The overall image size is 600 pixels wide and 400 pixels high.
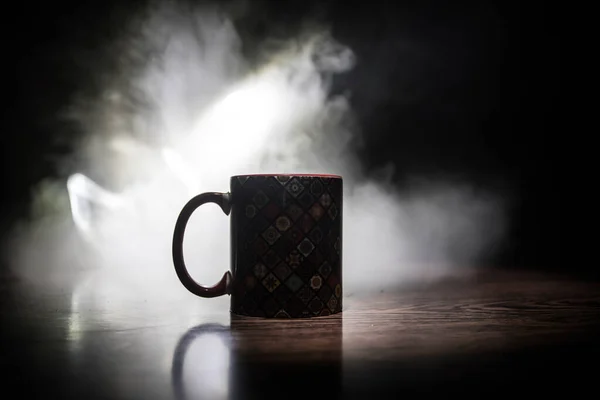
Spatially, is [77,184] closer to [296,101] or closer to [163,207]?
[163,207]

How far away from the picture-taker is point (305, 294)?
69 centimetres

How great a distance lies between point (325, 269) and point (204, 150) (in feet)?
2.91

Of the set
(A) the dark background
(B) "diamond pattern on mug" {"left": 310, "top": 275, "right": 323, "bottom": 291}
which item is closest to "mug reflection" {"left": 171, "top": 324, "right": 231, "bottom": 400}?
(B) "diamond pattern on mug" {"left": 310, "top": 275, "right": 323, "bottom": 291}

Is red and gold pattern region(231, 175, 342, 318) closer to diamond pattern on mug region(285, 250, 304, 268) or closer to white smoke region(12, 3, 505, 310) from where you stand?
diamond pattern on mug region(285, 250, 304, 268)

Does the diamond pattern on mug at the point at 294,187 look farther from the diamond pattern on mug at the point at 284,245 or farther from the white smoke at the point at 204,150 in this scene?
the white smoke at the point at 204,150

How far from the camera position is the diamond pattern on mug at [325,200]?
71 centimetres

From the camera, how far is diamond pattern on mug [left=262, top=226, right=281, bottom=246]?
0.69 metres

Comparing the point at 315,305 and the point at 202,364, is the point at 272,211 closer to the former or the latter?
the point at 315,305

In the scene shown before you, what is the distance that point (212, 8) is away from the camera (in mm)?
1552

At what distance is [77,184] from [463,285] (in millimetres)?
1004

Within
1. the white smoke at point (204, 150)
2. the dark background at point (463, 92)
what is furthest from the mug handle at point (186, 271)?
the dark background at point (463, 92)

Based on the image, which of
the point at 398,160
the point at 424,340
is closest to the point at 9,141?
the point at 398,160

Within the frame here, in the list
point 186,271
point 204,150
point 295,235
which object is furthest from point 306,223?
point 204,150

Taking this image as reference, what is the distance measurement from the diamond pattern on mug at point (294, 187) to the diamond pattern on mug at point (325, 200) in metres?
0.03
